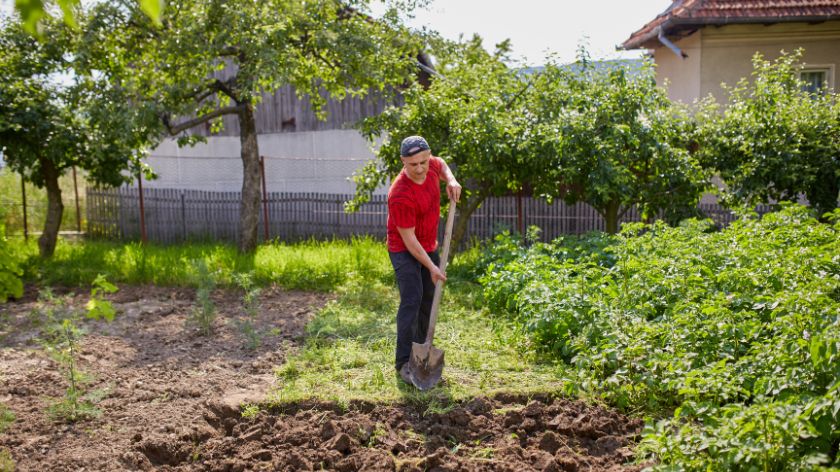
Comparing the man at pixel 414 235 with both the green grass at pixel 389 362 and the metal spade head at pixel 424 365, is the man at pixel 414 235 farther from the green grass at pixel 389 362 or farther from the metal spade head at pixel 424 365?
the green grass at pixel 389 362

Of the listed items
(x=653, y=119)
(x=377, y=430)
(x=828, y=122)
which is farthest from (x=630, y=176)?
(x=377, y=430)

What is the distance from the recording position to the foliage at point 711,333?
2891 millimetres

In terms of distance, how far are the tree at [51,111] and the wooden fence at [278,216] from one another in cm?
281

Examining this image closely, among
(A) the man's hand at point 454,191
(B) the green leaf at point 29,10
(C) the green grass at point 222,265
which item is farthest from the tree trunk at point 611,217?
(B) the green leaf at point 29,10

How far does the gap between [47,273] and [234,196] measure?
16.1 feet

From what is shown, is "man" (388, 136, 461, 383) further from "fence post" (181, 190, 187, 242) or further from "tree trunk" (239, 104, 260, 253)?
"fence post" (181, 190, 187, 242)

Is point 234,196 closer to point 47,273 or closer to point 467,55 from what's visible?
point 47,273

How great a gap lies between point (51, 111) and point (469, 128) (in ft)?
19.5

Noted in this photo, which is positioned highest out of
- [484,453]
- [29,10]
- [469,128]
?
[469,128]

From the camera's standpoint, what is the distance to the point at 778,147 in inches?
349

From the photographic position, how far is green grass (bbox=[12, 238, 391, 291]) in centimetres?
884

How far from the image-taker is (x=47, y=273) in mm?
9719

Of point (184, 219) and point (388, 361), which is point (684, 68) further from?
point (388, 361)

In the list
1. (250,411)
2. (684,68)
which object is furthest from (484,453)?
(684,68)
